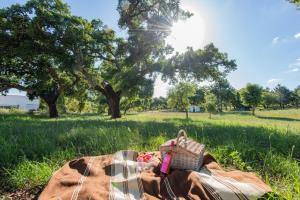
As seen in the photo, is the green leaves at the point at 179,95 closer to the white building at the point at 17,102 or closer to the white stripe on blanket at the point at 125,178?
the white stripe on blanket at the point at 125,178

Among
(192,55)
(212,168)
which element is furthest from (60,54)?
(212,168)

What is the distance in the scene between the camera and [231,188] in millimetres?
2721

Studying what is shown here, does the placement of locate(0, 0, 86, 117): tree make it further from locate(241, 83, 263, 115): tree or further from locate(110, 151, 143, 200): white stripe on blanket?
locate(241, 83, 263, 115): tree

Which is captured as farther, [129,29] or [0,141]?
[129,29]

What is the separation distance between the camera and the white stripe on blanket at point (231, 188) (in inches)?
102

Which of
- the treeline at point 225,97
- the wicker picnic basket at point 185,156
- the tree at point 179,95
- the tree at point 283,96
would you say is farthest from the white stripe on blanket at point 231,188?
the tree at point 283,96

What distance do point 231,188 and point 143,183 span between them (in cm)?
103

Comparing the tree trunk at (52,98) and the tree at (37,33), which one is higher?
the tree at (37,33)

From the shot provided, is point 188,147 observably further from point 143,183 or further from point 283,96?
point 283,96

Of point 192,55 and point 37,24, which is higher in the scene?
point 37,24

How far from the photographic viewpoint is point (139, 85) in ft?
64.7

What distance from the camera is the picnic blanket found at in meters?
2.63

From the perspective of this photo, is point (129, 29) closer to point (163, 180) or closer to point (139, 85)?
point (139, 85)

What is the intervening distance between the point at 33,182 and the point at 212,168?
2.52m
